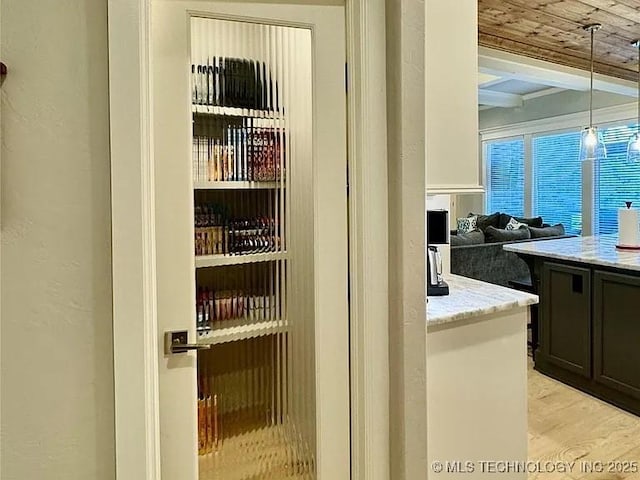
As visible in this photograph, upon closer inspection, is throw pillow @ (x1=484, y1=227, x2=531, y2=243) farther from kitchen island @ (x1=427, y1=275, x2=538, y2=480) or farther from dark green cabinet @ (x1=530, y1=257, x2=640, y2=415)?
kitchen island @ (x1=427, y1=275, x2=538, y2=480)

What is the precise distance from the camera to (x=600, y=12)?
3.80m

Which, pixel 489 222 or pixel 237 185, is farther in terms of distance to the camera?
pixel 489 222

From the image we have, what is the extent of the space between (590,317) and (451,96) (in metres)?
2.28

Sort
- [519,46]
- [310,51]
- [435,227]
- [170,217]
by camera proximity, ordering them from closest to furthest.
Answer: [170,217]
[310,51]
[435,227]
[519,46]

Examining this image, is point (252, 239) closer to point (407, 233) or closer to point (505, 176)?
point (407, 233)

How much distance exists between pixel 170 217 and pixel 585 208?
7.43 m

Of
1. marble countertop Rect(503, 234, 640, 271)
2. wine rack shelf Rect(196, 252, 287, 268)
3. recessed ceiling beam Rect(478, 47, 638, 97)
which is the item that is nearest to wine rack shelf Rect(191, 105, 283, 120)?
wine rack shelf Rect(196, 252, 287, 268)

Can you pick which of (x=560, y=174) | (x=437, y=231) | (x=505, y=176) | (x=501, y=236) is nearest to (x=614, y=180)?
(x=560, y=174)

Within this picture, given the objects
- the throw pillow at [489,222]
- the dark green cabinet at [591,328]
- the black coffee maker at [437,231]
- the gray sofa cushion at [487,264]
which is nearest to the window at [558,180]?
the throw pillow at [489,222]

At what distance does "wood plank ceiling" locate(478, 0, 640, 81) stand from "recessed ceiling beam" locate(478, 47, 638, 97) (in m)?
0.07

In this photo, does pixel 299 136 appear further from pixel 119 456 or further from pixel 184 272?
pixel 119 456

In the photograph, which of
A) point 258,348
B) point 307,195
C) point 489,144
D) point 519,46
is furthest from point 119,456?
point 489,144

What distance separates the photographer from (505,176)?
28.5ft

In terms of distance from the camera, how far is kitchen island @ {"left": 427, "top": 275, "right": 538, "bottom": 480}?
1.81 meters
